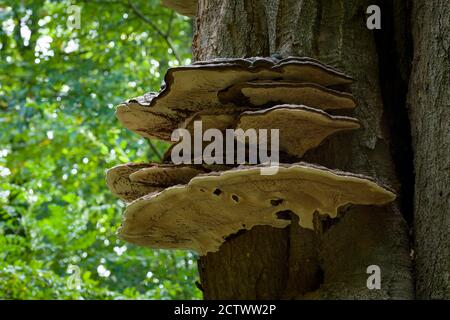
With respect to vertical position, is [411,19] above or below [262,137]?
above

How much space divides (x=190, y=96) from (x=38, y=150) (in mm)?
6382

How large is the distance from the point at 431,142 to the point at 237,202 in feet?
2.54

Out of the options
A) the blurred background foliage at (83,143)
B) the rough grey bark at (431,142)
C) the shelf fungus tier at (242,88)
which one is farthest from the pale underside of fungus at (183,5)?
the blurred background foliage at (83,143)

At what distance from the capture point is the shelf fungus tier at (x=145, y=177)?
6.80 ft

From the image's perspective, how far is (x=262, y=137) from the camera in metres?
2.10

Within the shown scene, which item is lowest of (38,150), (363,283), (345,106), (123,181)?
(38,150)

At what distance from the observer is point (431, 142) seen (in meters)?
2.22

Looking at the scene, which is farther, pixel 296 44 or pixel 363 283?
pixel 296 44

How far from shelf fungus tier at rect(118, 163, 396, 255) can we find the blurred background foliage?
11.8 ft

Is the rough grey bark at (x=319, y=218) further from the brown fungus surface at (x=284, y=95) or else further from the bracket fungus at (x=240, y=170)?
the brown fungus surface at (x=284, y=95)

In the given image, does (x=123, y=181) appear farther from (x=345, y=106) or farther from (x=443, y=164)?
(x=443, y=164)

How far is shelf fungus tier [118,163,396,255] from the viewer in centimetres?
183
